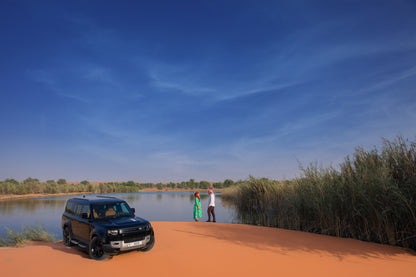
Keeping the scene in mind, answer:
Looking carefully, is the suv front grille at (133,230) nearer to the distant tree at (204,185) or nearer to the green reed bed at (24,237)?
the green reed bed at (24,237)

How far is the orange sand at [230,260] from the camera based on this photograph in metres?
6.25

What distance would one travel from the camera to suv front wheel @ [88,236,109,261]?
22.8ft

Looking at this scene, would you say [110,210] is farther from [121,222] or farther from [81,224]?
[121,222]

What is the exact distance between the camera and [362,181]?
9.62m

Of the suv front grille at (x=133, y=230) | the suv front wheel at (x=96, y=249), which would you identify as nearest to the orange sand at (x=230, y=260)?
the suv front wheel at (x=96, y=249)

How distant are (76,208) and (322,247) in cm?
918

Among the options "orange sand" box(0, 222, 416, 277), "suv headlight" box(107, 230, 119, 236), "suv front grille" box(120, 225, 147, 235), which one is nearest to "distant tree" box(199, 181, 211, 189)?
"orange sand" box(0, 222, 416, 277)

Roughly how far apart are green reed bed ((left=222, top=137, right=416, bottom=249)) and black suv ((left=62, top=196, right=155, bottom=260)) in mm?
8145

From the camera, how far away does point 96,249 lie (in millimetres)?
7105

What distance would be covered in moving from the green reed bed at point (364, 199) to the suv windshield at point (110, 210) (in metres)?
8.62

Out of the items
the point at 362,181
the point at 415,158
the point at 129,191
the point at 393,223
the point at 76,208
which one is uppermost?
the point at 415,158

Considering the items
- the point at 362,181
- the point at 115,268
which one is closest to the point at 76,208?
the point at 115,268

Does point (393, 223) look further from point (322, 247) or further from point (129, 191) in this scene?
point (129, 191)

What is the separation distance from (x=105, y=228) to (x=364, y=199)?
955 cm
